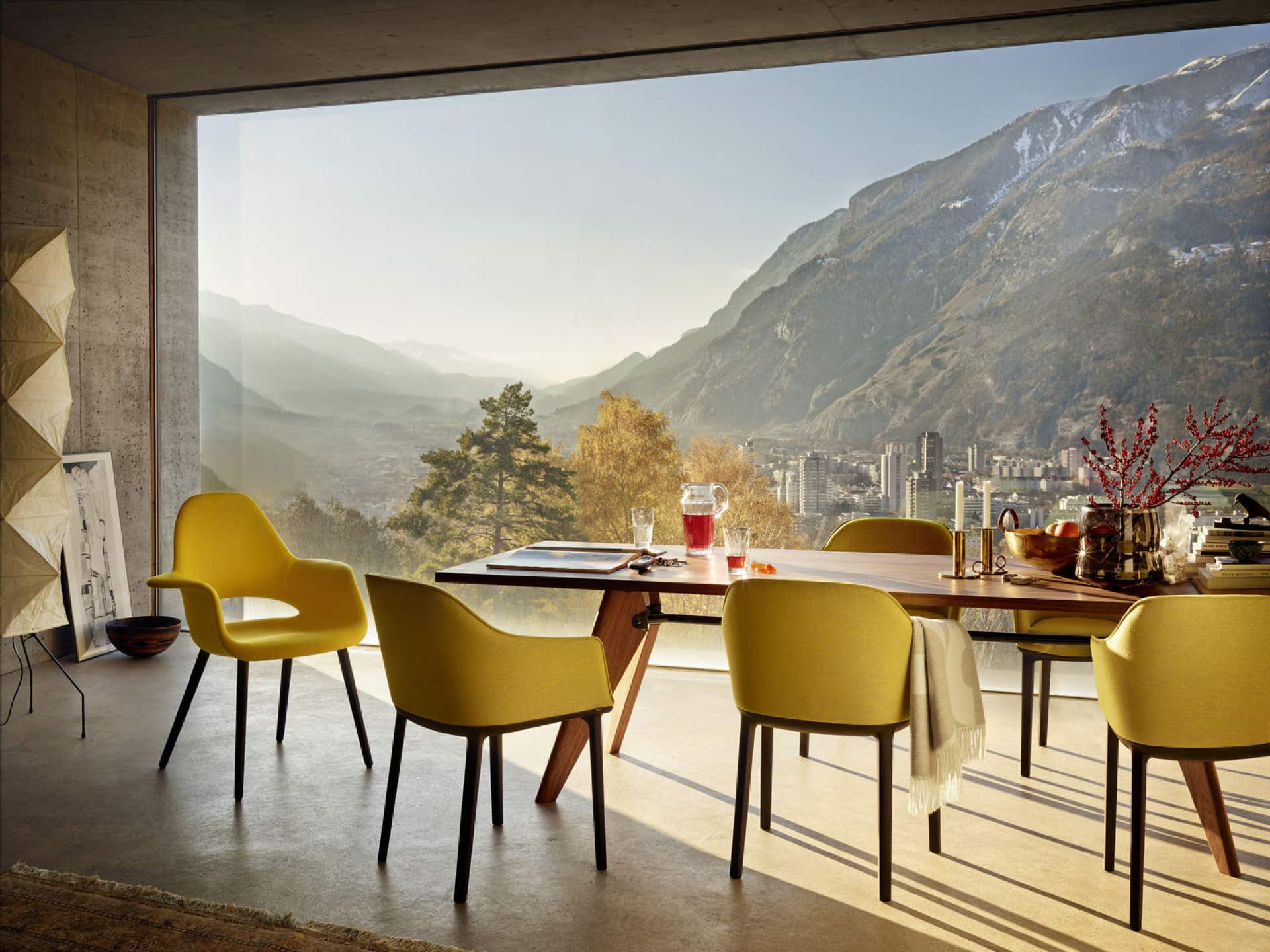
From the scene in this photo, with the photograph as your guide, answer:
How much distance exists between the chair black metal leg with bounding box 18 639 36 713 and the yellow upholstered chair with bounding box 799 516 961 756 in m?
2.96

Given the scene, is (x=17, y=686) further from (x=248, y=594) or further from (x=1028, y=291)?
(x=1028, y=291)

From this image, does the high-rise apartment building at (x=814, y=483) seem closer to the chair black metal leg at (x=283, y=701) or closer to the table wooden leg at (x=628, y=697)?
the table wooden leg at (x=628, y=697)

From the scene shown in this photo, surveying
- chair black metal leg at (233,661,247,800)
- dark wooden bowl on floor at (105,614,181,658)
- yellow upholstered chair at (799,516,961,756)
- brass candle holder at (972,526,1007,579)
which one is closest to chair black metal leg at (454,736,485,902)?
chair black metal leg at (233,661,247,800)

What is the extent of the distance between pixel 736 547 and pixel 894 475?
191cm

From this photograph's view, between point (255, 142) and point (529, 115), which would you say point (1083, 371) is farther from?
point (255, 142)

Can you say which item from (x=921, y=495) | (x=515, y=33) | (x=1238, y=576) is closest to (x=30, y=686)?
(x=515, y=33)

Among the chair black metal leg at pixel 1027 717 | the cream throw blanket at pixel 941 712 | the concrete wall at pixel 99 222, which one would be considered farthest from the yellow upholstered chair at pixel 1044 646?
the concrete wall at pixel 99 222

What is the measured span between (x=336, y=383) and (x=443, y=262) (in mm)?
855

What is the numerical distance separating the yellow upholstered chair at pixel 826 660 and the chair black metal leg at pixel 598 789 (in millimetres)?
366

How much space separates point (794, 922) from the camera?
237 centimetres

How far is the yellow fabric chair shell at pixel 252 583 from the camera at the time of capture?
324cm

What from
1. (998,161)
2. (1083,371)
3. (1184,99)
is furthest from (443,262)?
(1184,99)

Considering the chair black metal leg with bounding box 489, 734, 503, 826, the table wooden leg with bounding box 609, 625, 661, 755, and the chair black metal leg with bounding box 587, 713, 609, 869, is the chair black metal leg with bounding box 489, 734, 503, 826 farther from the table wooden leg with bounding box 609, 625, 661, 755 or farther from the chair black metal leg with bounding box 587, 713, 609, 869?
the table wooden leg with bounding box 609, 625, 661, 755

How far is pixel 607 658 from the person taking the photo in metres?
3.21
